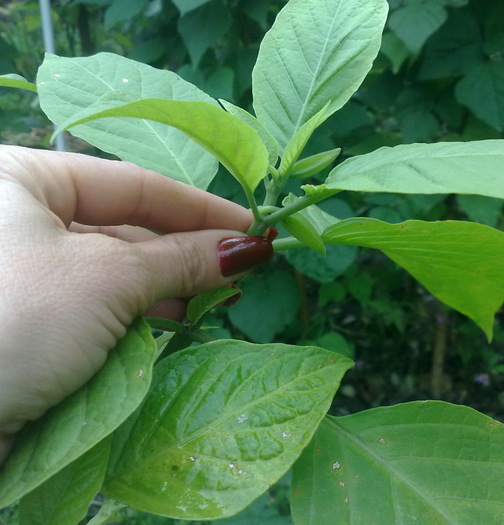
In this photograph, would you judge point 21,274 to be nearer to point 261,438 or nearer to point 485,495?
point 261,438

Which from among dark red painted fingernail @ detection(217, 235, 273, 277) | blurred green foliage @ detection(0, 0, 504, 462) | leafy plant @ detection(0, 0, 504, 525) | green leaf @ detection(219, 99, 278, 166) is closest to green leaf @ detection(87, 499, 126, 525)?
leafy plant @ detection(0, 0, 504, 525)

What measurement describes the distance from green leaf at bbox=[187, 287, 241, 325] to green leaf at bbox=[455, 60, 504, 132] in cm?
109

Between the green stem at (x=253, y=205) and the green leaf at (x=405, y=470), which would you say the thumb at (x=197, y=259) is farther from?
the green leaf at (x=405, y=470)

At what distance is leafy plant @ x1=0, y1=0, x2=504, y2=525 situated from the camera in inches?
15.2

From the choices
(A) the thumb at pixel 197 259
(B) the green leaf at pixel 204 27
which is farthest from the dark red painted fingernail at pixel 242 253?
(B) the green leaf at pixel 204 27

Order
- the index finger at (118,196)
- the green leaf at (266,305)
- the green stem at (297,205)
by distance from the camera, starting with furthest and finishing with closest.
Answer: the green leaf at (266,305)
the index finger at (118,196)
the green stem at (297,205)

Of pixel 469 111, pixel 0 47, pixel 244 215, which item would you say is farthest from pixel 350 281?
pixel 0 47

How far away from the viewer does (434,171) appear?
38 centimetres

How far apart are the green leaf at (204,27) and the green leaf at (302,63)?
825 mm

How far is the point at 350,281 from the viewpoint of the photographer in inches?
68.8

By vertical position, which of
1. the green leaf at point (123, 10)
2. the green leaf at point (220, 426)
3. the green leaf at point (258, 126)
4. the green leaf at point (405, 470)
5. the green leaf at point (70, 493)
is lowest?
the green leaf at point (405, 470)

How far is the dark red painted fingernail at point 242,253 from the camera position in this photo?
0.55m

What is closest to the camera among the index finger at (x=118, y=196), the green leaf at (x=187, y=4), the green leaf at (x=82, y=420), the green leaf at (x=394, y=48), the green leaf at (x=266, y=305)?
the green leaf at (x=82, y=420)

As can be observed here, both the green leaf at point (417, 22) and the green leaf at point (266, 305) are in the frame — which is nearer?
the green leaf at point (417, 22)
